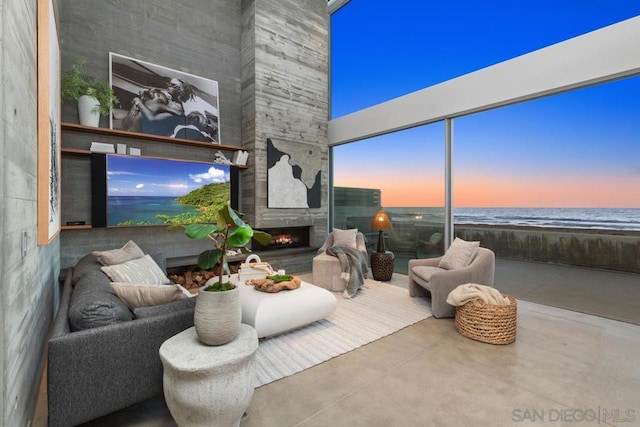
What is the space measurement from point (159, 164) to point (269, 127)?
6.26 ft

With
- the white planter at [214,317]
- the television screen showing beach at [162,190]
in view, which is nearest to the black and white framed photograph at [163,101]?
the television screen showing beach at [162,190]

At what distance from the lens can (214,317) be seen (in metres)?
1.40

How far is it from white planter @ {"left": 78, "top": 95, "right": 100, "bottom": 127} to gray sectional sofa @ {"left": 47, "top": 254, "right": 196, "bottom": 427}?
2938 mm

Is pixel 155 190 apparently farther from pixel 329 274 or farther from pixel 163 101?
pixel 329 274

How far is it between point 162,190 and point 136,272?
2033mm

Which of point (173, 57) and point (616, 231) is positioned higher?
point (173, 57)

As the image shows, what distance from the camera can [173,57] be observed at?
4.48 metres

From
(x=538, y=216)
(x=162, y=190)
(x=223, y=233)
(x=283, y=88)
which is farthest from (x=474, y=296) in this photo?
(x=283, y=88)

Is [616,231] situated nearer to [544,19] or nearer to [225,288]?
[544,19]

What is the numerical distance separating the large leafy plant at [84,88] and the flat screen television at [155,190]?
693 millimetres

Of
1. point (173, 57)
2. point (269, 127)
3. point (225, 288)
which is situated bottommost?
point (225, 288)

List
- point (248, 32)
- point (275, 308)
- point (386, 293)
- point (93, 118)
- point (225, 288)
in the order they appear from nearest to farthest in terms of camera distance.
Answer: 1. point (225, 288)
2. point (275, 308)
3. point (93, 118)
4. point (386, 293)
5. point (248, 32)

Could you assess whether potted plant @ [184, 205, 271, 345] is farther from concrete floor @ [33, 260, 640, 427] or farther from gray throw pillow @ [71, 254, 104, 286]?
gray throw pillow @ [71, 254, 104, 286]

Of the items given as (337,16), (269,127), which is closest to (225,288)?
(269,127)
